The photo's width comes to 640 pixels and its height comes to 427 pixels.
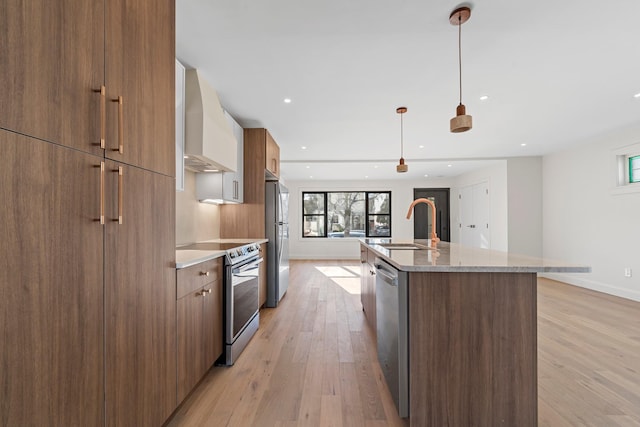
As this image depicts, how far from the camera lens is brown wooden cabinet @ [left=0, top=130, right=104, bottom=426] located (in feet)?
2.50

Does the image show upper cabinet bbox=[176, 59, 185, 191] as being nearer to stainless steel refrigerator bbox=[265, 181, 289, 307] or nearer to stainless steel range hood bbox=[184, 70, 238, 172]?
stainless steel range hood bbox=[184, 70, 238, 172]

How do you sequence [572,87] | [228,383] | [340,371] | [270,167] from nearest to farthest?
[228,383]
[340,371]
[572,87]
[270,167]

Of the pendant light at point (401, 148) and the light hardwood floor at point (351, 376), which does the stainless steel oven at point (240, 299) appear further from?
the pendant light at point (401, 148)

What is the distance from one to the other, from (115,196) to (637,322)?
15.9 feet

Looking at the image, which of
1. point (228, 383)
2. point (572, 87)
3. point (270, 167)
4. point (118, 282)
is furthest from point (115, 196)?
point (572, 87)

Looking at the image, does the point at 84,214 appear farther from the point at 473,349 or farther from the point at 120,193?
the point at 473,349

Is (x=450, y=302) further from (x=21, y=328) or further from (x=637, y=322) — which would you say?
(x=637, y=322)

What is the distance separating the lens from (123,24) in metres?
1.19

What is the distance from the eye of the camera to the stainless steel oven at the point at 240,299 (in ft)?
7.33

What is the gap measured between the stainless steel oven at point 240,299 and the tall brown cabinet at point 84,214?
722mm

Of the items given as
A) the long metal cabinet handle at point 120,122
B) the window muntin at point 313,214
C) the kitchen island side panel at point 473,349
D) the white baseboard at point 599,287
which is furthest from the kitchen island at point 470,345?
the window muntin at point 313,214

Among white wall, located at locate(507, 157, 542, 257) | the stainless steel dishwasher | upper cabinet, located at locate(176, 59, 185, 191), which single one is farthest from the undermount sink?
white wall, located at locate(507, 157, 542, 257)

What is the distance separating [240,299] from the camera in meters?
2.42

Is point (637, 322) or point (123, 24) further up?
point (123, 24)
